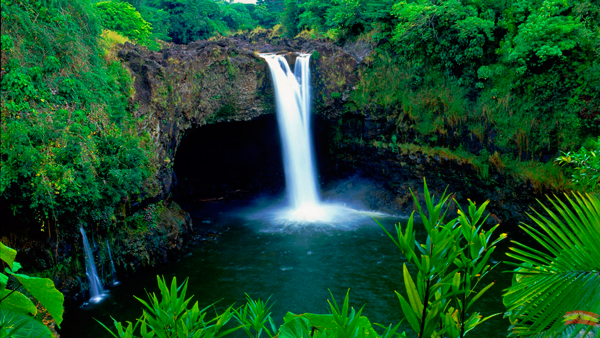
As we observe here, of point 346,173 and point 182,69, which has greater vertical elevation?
point 182,69

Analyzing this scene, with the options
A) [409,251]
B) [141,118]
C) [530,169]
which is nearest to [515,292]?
[409,251]

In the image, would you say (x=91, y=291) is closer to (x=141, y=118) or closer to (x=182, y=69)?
(x=141, y=118)

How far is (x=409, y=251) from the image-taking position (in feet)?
4.86

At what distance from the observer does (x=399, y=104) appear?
49.7 feet

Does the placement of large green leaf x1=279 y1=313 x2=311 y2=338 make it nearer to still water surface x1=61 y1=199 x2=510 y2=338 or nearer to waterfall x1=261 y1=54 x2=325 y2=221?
still water surface x1=61 y1=199 x2=510 y2=338

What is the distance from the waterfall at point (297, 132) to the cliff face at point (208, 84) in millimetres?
378

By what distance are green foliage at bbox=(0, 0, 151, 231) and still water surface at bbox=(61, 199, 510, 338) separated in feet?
6.83

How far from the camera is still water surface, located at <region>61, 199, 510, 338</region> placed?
305 inches

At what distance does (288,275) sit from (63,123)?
20.0 feet

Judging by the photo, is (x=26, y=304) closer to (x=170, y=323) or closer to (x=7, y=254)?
(x=7, y=254)

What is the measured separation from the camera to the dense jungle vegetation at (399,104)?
3858mm

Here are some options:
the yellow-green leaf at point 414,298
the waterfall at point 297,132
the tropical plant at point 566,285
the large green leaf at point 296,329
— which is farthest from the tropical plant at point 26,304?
the waterfall at point 297,132

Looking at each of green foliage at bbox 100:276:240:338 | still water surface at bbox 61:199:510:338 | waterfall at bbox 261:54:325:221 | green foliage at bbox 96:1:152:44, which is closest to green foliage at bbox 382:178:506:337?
green foliage at bbox 100:276:240:338

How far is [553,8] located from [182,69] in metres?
11.7
